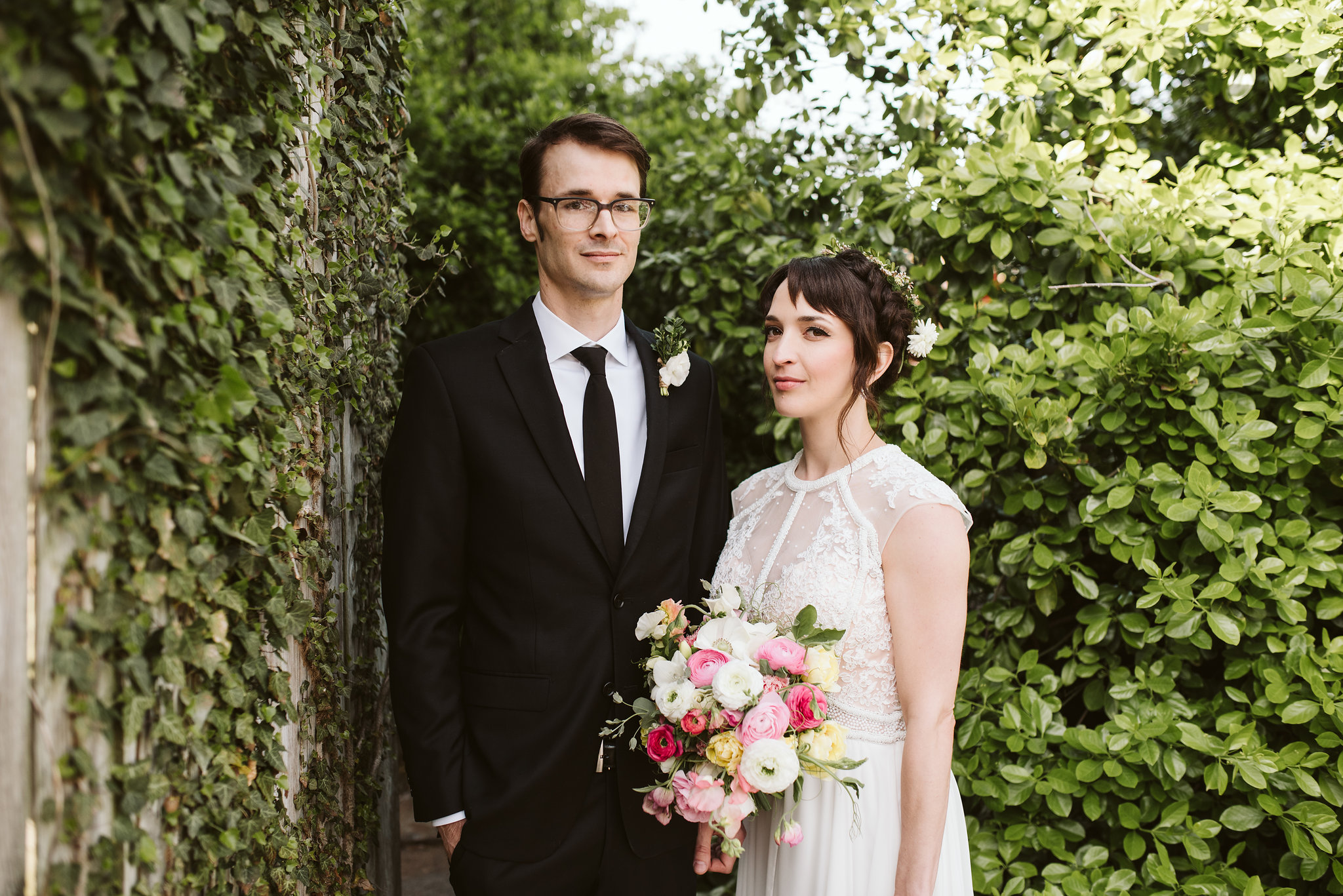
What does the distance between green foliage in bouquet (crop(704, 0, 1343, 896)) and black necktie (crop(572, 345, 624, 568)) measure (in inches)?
38.9

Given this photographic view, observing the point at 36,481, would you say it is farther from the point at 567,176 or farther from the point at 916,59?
the point at 916,59

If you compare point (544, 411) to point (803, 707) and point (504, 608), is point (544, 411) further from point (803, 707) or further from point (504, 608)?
point (803, 707)

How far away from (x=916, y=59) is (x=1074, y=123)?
0.58 metres

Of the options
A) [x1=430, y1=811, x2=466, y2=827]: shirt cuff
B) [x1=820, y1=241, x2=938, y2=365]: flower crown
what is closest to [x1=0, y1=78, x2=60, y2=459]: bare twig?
[x1=430, y1=811, x2=466, y2=827]: shirt cuff

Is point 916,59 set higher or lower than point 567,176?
higher

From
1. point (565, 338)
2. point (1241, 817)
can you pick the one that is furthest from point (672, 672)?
point (1241, 817)

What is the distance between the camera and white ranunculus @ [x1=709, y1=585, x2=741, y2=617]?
1.86 meters

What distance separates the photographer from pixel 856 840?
1.93 m

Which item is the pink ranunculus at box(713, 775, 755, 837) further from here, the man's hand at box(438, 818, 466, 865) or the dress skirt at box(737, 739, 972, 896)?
the man's hand at box(438, 818, 466, 865)

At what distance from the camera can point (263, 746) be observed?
1.45 metres

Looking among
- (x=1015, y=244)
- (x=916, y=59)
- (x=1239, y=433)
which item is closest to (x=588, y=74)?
(x=916, y=59)

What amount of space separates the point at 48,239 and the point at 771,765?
1.42 m

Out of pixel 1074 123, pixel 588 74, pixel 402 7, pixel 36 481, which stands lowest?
pixel 36 481

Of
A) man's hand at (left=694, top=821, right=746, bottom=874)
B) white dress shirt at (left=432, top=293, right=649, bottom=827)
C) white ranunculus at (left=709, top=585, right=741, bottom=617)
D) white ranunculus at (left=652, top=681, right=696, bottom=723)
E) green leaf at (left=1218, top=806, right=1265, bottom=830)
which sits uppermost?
white dress shirt at (left=432, top=293, right=649, bottom=827)
